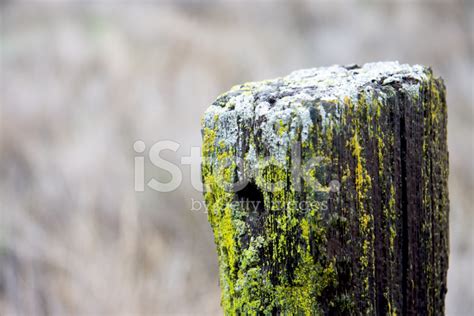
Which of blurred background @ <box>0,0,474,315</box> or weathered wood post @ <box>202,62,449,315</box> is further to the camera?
blurred background @ <box>0,0,474,315</box>

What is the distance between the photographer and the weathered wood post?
93 centimetres

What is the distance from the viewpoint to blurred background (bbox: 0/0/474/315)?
3320 millimetres

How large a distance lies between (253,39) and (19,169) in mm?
3633

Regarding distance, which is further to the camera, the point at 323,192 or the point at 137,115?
the point at 137,115

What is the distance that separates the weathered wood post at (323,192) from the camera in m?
0.93

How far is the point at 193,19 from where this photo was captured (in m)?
7.34

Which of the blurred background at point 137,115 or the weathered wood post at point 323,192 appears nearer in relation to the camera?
the weathered wood post at point 323,192

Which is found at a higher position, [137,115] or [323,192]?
[137,115]

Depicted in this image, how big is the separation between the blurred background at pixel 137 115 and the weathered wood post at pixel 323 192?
7.18ft

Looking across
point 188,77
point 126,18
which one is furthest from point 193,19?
point 188,77

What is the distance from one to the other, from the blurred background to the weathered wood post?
219cm

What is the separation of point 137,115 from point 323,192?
14.2ft

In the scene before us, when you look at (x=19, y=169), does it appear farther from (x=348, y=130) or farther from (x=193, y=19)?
(x=348, y=130)

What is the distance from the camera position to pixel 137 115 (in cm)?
506
